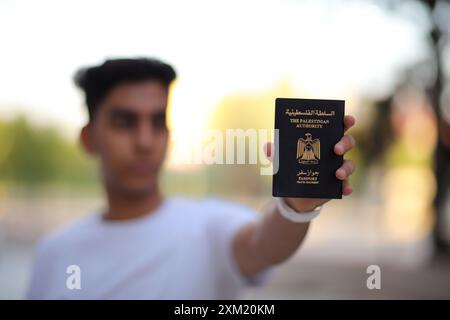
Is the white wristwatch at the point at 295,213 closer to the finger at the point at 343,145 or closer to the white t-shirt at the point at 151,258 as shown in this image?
the finger at the point at 343,145

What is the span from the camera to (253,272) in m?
1.61

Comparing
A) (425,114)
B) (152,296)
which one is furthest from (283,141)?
(425,114)

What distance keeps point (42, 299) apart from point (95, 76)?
0.70 meters

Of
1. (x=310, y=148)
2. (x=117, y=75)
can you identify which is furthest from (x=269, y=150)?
(x=117, y=75)

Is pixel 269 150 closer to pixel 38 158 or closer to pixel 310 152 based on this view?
pixel 310 152

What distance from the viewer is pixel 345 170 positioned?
125 centimetres

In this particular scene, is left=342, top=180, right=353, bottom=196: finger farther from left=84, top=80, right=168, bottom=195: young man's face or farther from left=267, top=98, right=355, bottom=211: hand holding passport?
left=84, top=80, right=168, bottom=195: young man's face

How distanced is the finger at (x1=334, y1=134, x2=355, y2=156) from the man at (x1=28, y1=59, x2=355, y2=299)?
295 mm

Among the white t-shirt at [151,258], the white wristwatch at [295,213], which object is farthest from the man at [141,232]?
the white wristwatch at [295,213]

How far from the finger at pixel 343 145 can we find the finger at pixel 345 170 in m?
0.03

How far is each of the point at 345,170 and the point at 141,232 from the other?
0.69 metres

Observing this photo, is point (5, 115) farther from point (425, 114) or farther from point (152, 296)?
point (425, 114)

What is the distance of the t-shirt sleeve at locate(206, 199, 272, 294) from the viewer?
1630mm

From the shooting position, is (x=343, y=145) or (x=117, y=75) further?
(x=117, y=75)
